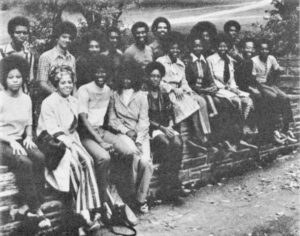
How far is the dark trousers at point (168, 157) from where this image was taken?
4.42m

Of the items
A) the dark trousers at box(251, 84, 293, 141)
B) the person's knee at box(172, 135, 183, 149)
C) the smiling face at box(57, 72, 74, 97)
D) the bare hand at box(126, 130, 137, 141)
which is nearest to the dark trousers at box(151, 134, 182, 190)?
the person's knee at box(172, 135, 183, 149)

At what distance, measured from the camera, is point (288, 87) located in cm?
689

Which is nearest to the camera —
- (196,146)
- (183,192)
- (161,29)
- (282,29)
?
(183,192)

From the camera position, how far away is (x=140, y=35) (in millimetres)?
4812

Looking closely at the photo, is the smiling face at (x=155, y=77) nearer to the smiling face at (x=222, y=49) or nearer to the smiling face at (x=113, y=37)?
the smiling face at (x=113, y=37)

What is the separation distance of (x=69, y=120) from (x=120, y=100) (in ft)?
2.19

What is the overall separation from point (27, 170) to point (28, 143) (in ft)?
0.81

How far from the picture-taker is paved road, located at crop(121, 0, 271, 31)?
5203 millimetres

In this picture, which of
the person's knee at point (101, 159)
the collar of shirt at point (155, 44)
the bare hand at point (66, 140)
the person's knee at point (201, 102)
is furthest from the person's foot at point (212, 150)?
the bare hand at point (66, 140)

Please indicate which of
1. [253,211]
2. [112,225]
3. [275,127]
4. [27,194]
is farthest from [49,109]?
[275,127]

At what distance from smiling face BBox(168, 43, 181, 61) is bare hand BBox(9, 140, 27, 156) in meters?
2.15

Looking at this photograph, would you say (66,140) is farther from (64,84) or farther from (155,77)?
(155,77)

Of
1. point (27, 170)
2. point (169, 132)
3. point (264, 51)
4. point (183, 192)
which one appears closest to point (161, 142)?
point (169, 132)

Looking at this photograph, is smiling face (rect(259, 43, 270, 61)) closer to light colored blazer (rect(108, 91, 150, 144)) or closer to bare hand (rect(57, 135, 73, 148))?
light colored blazer (rect(108, 91, 150, 144))
